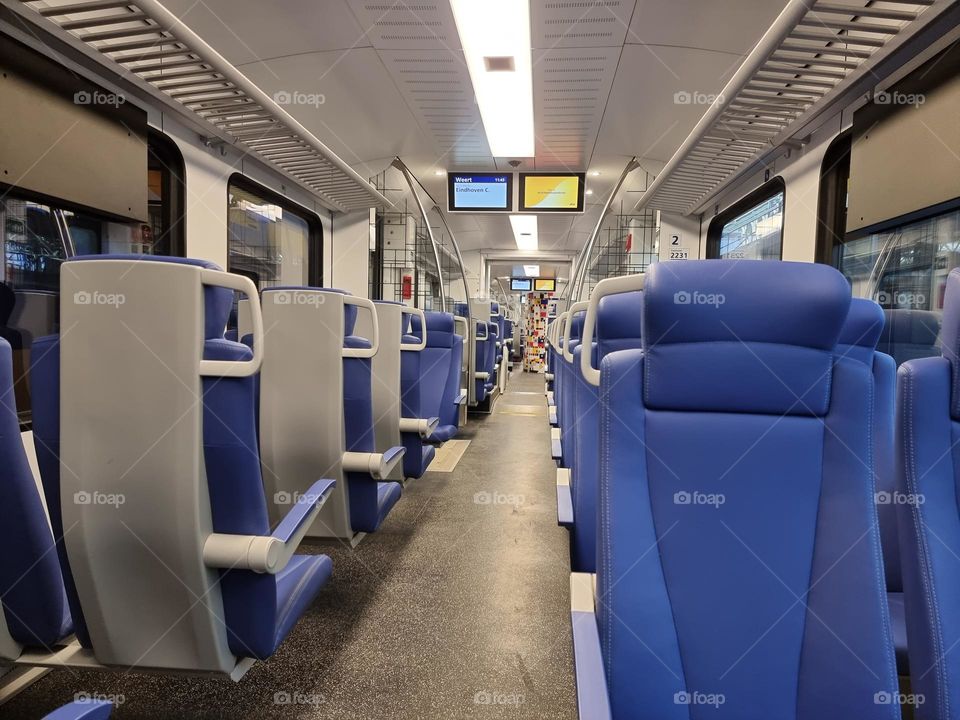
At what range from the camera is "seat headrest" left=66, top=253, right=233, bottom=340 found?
132 centimetres

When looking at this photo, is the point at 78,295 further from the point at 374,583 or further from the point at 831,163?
the point at 831,163

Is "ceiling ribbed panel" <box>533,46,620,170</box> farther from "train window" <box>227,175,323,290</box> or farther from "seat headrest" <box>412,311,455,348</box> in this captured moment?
"train window" <box>227,175,323,290</box>

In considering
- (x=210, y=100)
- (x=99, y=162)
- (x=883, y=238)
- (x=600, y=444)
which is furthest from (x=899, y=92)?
(x=99, y=162)

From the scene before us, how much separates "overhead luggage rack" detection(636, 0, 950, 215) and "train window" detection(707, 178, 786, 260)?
21.4 inches

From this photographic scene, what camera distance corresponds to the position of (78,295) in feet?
4.30

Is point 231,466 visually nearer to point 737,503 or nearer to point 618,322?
point 737,503

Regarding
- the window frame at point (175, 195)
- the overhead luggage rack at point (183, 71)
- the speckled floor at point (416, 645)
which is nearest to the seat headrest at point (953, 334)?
the speckled floor at point (416, 645)

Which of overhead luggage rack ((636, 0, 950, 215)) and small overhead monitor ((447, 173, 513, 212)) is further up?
small overhead monitor ((447, 173, 513, 212))

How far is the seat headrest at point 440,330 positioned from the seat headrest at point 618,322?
8.47 ft

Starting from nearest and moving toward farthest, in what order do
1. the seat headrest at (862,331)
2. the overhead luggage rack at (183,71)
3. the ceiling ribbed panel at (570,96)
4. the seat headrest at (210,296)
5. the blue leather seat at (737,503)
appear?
the blue leather seat at (737,503), the seat headrest at (210,296), the seat headrest at (862,331), the overhead luggage rack at (183,71), the ceiling ribbed panel at (570,96)

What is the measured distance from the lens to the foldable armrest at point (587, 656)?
92 centimetres

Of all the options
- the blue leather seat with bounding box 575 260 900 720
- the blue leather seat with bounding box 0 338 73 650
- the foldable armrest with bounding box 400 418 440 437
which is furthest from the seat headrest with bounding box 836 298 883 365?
the foldable armrest with bounding box 400 418 440 437

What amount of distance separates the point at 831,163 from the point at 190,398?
456 cm

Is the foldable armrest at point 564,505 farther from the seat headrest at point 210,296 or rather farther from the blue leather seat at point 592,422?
the seat headrest at point 210,296
